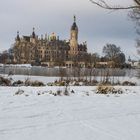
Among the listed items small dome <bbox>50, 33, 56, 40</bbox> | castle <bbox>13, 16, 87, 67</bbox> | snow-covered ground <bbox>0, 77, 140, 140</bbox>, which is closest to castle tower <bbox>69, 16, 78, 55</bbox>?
castle <bbox>13, 16, 87, 67</bbox>

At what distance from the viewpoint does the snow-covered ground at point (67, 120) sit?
687 cm

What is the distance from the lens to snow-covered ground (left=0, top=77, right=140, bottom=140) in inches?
270

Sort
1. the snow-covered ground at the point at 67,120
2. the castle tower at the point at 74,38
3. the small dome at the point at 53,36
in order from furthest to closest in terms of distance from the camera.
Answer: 1. the small dome at the point at 53,36
2. the castle tower at the point at 74,38
3. the snow-covered ground at the point at 67,120

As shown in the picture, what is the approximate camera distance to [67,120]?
825 cm

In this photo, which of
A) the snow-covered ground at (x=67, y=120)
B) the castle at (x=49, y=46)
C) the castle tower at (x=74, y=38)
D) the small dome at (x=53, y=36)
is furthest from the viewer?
the small dome at (x=53, y=36)

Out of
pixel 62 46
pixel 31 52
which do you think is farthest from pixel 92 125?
pixel 62 46

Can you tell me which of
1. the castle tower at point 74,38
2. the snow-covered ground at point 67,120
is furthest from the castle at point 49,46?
the snow-covered ground at point 67,120

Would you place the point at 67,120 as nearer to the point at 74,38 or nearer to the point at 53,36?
the point at 74,38

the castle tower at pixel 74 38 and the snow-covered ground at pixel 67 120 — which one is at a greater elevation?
the castle tower at pixel 74 38

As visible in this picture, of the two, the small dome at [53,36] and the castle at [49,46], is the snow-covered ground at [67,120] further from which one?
the small dome at [53,36]

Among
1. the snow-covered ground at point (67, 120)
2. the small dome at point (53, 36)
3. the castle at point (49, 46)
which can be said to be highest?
the small dome at point (53, 36)

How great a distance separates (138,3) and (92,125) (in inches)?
221

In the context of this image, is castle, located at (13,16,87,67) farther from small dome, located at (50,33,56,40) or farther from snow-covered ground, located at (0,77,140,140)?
snow-covered ground, located at (0,77,140,140)

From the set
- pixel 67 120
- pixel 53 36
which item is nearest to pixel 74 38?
pixel 53 36
